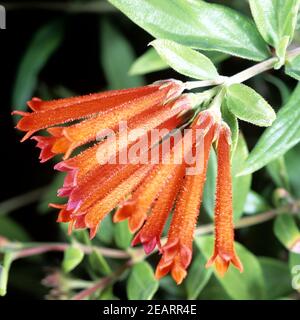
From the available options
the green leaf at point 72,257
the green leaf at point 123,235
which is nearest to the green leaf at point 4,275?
the green leaf at point 72,257

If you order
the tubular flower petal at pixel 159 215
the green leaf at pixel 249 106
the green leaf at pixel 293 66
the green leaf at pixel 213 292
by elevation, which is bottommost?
the green leaf at pixel 213 292

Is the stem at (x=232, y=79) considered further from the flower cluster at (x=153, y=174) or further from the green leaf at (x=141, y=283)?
the green leaf at (x=141, y=283)

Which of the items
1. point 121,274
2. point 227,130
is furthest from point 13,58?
point 227,130

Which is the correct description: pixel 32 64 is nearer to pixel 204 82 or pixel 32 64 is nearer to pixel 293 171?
pixel 293 171

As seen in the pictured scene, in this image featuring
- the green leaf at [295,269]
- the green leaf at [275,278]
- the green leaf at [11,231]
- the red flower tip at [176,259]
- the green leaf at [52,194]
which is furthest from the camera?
the green leaf at [11,231]

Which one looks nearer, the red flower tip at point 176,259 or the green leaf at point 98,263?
the red flower tip at point 176,259

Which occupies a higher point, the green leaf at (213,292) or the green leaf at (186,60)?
the green leaf at (186,60)

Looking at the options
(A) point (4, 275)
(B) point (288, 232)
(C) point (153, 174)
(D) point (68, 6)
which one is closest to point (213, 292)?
(B) point (288, 232)
